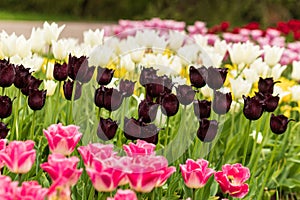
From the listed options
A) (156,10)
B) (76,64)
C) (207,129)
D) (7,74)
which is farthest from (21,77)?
(156,10)

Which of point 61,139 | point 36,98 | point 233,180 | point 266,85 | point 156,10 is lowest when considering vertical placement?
point 233,180

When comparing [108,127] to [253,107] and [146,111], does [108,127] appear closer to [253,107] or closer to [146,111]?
[146,111]

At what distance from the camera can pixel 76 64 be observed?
2553 millimetres

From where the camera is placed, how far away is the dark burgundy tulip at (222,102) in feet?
8.29

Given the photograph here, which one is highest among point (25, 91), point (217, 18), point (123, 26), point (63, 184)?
point (217, 18)

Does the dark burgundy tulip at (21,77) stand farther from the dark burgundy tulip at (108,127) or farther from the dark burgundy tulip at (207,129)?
the dark burgundy tulip at (207,129)

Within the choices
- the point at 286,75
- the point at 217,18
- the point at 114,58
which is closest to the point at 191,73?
the point at 114,58

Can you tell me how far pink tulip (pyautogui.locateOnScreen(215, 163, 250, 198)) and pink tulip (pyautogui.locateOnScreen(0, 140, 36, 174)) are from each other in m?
0.68

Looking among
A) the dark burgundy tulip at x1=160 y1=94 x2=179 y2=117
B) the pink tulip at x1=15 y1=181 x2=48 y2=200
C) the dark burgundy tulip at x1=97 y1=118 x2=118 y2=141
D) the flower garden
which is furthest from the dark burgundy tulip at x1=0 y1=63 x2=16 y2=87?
the pink tulip at x1=15 y1=181 x2=48 y2=200

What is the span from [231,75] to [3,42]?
1944mm

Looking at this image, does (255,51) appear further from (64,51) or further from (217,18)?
(217,18)

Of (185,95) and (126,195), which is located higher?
(185,95)

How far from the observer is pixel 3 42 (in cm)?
296

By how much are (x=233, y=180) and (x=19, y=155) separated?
78cm
